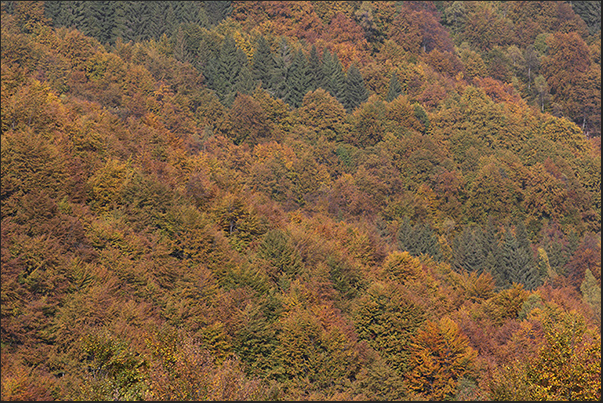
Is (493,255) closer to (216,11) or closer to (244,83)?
(244,83)

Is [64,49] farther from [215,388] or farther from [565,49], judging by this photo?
[565,49]

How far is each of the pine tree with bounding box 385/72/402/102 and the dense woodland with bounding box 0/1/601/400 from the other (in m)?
0.83

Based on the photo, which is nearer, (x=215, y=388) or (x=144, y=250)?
(x=215, y=388)

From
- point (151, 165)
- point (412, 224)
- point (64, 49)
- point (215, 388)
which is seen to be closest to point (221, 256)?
point (151, 165)

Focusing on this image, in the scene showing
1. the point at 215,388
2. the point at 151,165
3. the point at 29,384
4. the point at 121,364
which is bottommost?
the point at 151,165

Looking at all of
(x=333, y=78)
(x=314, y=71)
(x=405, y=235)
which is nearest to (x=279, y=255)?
(x=405, y=235)

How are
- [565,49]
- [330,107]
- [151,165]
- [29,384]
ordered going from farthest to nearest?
[565,49], [330,107], [151,165], [29,384]

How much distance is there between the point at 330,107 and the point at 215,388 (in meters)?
105

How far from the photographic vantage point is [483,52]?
191 meters

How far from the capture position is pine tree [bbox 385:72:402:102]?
149 m

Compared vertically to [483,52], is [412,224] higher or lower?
lower

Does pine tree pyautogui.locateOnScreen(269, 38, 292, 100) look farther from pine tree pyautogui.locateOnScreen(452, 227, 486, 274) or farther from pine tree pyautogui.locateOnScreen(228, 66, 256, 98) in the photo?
pine tree pyautogui.locateOnScreen(452, 227, 486, 274)

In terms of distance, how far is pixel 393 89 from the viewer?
5891 inches

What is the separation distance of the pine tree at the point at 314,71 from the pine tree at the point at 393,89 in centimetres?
1566
